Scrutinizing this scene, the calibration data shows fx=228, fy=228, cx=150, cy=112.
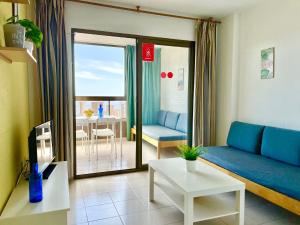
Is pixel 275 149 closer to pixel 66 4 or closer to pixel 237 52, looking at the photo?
pixel 237 52

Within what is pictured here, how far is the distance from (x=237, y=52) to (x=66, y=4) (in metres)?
2.68

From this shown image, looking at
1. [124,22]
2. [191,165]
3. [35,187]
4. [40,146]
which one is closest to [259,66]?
[191,165]

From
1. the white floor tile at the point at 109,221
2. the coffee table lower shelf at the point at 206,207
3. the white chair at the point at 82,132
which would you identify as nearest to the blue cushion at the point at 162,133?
the white chair at the point at 82,132

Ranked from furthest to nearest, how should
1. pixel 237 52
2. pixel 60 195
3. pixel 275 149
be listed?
pixel 237 52 → pixel 275 149 → pixel 60 195

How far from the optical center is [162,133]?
3.91m

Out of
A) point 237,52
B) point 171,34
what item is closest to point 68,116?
point 171,34

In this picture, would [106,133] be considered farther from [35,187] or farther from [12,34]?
[12,34]

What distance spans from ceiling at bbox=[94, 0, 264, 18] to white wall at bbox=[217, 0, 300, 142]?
0.22 m

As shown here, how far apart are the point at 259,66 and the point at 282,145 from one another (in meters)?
1.20

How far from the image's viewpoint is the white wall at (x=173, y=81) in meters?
3.87

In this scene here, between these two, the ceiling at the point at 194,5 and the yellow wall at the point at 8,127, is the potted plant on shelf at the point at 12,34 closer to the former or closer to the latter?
the yellow wall at the point at 8,127

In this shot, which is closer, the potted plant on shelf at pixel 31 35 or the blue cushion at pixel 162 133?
the potted plant on shelf at pixel 31 35

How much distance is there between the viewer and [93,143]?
4.42 m

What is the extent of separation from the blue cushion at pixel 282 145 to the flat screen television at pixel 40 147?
2.60m
